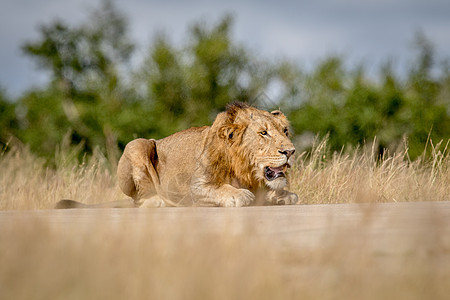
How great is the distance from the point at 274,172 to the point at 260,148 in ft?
0.96

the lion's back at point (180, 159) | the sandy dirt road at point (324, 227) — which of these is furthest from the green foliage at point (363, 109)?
the sandy dirt road at point (324, 227)

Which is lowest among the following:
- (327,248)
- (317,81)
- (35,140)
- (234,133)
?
(35,140)

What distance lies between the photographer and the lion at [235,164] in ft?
23.4

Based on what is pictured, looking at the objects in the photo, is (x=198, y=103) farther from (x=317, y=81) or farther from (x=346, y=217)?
(x=346, y=217)

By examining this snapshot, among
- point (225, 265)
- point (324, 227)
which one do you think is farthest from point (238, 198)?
point (225, 265)

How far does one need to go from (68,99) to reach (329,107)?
14.3 m

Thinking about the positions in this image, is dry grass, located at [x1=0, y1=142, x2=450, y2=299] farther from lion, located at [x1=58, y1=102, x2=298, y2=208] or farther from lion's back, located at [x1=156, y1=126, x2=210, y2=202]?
lion's back, located at [x1=156, y1=126, x2=210, y2=202]

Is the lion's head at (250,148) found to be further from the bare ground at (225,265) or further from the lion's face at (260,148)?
the bare ground at (225,265)

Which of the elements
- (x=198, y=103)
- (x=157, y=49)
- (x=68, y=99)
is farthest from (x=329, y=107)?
(x=68, y=99)

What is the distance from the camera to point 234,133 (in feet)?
24.5

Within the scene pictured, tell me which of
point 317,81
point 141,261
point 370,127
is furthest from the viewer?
point 317,81

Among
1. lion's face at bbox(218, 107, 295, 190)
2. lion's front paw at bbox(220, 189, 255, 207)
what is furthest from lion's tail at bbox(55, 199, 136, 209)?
lion's face at bbox(218, 107, 295, 190)

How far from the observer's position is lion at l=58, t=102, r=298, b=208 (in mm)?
7145

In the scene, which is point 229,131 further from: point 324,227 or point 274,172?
point 324,227
